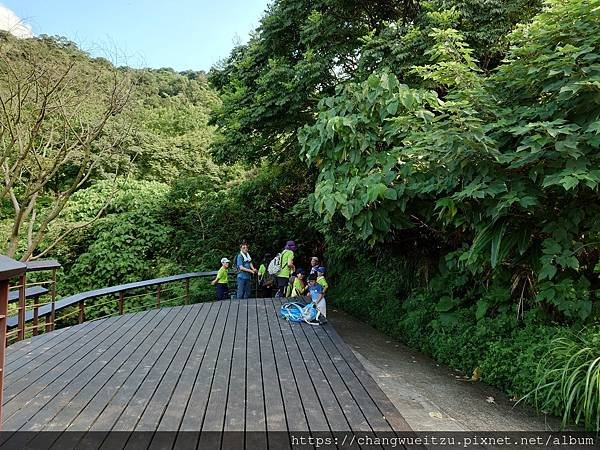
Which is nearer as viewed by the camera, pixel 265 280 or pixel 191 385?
pixel 191 385

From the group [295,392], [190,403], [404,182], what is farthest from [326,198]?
[190,403]

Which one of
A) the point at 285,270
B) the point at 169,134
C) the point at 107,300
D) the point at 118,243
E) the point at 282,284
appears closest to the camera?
the point at 285,270

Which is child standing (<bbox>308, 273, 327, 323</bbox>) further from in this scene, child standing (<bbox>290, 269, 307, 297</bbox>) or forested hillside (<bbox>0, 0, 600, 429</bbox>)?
child standing (<bbox>290, 269, 307, 297</bbox>)

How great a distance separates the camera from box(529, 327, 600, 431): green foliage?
3221mm

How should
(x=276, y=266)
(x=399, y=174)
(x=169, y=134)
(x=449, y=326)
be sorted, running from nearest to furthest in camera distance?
(x=399, y=174) < (x=449, y=326) < (x=276, y=266) < (x=169, y=134)

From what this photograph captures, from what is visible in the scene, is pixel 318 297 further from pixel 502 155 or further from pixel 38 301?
pixel 38 301

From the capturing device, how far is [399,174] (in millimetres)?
→ 4406

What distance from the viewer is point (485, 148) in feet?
10.5

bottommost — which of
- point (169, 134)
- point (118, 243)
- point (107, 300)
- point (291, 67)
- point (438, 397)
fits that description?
point (107, 300)

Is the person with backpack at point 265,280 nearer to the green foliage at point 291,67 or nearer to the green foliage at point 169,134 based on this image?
the green foliage at point 291,67

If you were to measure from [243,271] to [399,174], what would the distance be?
4146 mm

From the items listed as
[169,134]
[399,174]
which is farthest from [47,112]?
[169,134]

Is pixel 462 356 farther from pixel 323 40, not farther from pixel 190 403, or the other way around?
pixel 323 40

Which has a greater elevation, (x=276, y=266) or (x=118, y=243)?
(x=118, y=243)
